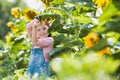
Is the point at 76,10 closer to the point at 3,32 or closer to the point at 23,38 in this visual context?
the point at 23,38

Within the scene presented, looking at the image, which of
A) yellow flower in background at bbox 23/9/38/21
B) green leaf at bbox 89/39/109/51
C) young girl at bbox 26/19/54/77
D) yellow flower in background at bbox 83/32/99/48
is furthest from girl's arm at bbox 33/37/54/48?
green leaf at bbox 89/39/109/51

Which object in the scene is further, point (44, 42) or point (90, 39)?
point (44, 42)

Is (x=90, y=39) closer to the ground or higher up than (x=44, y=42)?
higher up

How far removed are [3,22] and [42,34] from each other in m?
30.3

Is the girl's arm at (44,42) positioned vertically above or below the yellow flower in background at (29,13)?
below

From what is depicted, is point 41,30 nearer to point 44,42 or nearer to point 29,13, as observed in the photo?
point 44,42

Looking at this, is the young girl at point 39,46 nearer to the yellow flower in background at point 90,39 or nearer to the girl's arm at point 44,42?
the girl's arm at point 44,42

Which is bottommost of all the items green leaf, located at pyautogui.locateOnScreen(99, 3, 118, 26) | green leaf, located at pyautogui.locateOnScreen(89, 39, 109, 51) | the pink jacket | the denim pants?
the denim pants

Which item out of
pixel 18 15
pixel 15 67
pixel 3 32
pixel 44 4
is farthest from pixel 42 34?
pixel 3 32

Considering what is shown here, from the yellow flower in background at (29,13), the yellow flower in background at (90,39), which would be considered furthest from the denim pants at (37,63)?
the yellow flower in background at (90,39)

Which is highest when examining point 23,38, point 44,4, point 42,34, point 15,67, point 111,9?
point 111,9

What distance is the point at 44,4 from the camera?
3596 millimetres

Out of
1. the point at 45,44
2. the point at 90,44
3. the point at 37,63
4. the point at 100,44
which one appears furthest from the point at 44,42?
the point at 100,44

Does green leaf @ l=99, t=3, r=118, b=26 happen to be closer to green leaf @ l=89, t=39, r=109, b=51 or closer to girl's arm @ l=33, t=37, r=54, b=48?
green leaf @ l=89, t=39, r=109, b=51
